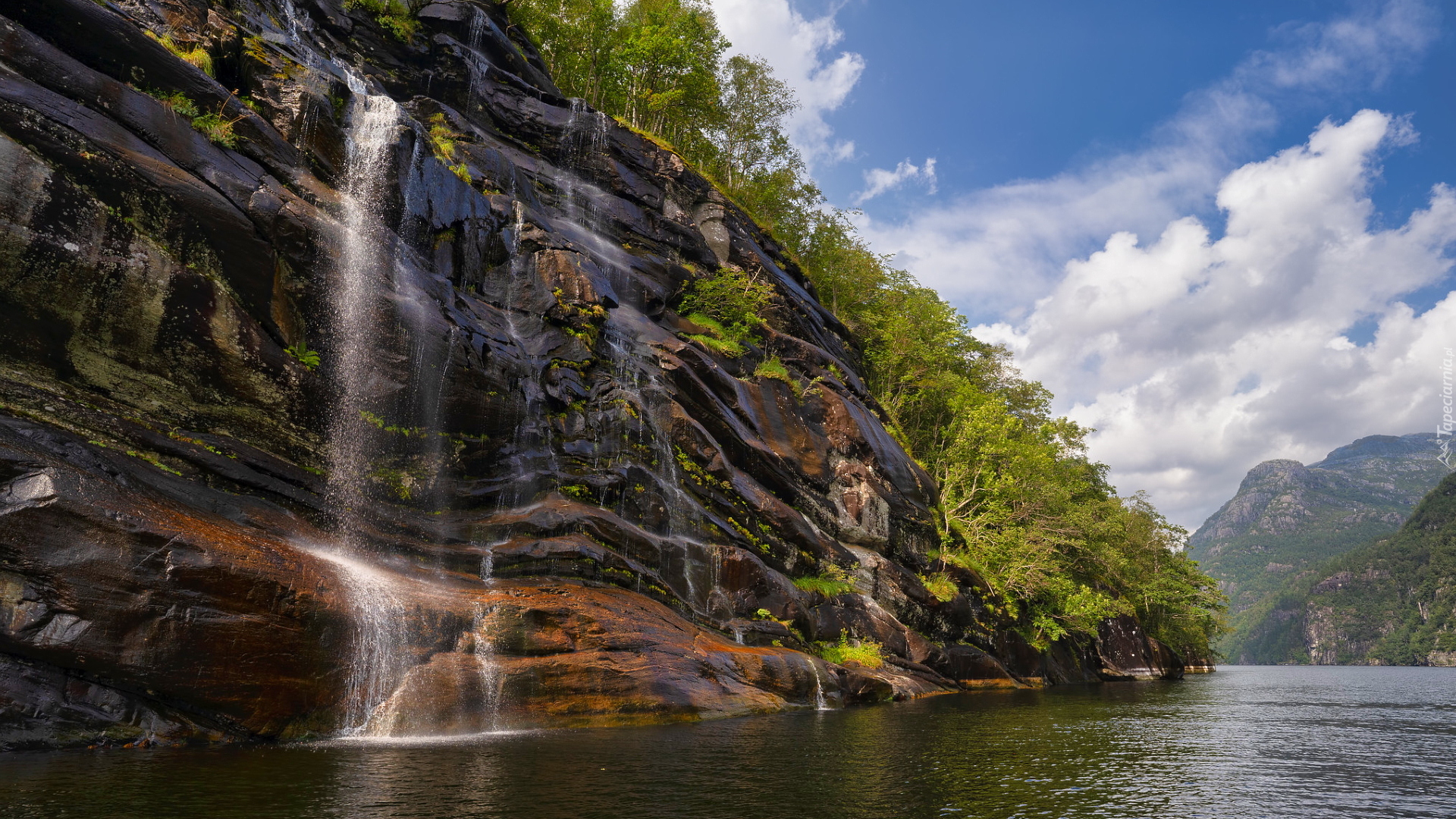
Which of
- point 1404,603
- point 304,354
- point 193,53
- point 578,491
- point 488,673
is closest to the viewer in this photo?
point 488,673

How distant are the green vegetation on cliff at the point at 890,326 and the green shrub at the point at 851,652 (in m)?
10.3

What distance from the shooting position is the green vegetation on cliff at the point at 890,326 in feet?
138

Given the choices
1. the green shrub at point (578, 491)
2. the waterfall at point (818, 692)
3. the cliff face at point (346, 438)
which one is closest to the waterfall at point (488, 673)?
the cliff face at point (346, 438)

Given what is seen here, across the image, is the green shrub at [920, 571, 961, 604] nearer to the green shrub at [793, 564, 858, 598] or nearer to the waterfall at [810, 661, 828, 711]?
the green shrub at [793, 564, 858, 598]

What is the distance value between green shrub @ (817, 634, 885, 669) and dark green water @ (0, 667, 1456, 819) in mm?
7001

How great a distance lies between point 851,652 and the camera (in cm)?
2719

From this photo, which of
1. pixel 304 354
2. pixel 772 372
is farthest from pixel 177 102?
pixel 772 372

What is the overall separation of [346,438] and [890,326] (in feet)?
120

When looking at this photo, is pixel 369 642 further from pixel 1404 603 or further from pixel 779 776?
pixel 1404 603

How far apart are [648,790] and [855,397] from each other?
30.8 metres

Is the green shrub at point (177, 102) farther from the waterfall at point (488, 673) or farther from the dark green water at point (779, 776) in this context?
the dark green water at point (779, 776)

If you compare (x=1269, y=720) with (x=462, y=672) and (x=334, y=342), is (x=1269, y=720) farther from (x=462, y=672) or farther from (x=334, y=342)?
(x=334, y=342)

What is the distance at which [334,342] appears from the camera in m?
19.0

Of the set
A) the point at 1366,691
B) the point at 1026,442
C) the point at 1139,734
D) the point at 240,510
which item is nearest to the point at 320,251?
the point at 240,510
